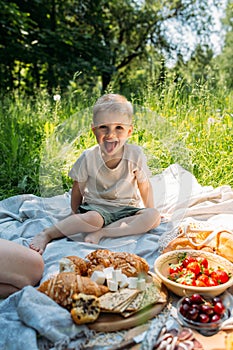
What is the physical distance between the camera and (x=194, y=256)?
6.76 ft

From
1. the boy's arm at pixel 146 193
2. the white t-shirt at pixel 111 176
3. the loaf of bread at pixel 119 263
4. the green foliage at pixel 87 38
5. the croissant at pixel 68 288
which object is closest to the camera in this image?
the croissant at pixel 68 288

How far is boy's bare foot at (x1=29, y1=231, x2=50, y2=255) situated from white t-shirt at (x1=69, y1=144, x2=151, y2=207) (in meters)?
0.33

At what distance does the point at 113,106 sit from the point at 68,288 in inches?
36.2

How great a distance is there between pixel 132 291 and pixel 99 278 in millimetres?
156

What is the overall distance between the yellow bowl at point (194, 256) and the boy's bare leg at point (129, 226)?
0.39 meters

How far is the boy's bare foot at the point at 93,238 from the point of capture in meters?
2.34

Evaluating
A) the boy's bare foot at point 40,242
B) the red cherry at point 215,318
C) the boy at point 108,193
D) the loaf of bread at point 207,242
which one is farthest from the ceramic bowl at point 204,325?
the boy's bare foot at point 40,242

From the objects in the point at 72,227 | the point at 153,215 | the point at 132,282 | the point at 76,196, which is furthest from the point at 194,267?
the point at 76,196

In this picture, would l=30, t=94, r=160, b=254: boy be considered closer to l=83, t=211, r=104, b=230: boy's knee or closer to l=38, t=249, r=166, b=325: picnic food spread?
l=83, t=211, r=104, b=230: boy's knee

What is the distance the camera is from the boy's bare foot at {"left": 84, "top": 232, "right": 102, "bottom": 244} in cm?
234

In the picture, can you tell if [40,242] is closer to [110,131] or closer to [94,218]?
[94,218]

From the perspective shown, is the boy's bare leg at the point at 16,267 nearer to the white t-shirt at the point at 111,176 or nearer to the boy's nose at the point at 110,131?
the white t-shirt at the point at 111,176

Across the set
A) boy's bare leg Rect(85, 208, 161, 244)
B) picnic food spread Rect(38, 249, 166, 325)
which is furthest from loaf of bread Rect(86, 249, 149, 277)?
boy's bare leg Rect(85, 208, 161, 244)

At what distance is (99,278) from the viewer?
172 centimetres
